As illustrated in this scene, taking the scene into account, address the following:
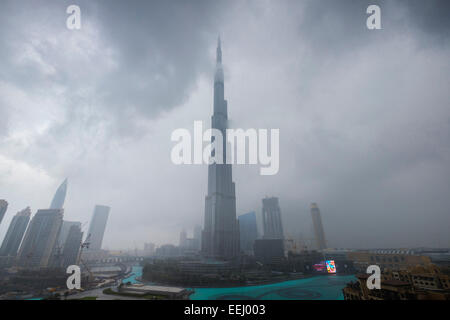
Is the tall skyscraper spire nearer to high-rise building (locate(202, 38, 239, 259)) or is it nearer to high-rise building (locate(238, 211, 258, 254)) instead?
high-rise building (locate(202, 38, 239, 259))

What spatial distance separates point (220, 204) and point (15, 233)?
65064mm

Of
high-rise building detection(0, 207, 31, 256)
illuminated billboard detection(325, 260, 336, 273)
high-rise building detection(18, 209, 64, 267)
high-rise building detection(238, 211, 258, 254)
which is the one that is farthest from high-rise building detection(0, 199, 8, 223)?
high-rise building detection(238, 211, 258, 254)

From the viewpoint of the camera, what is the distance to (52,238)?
51.5 metres

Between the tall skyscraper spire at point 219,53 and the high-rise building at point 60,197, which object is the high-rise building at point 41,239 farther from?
the tall skyscraper spire at point 219,53

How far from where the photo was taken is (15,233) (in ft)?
175

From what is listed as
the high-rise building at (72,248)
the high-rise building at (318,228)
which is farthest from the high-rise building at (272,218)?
the high-rise building at (72,248)

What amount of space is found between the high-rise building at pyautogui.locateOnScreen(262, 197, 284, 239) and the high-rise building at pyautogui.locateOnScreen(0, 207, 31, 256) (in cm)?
12360

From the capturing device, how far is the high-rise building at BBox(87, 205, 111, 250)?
11897 centimetres

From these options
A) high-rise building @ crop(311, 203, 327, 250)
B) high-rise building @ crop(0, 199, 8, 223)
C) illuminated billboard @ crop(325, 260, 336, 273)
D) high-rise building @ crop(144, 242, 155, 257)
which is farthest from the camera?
high-rise building @ crop(144, 242, 155, 257)

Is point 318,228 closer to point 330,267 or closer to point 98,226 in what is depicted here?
point 330,267
